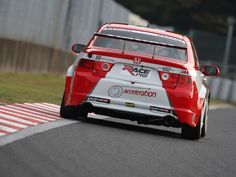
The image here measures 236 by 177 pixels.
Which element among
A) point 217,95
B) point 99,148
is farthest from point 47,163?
point 217,95

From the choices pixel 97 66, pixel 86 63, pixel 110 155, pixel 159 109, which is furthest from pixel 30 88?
pixel 110 155

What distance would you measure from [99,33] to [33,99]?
4643 millimetres

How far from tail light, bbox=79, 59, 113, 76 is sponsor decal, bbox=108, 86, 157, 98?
10.4 inches

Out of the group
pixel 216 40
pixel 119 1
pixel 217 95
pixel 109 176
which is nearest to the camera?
pixel 109 176

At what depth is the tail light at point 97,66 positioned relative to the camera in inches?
527

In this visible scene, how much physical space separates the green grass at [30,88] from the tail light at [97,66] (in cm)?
277

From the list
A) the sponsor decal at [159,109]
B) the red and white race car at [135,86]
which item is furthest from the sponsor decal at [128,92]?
the sponsor decal at [159,109]

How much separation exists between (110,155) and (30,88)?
12.8 meters

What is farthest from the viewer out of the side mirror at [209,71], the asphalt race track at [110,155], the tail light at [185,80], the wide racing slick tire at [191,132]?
the side mirror at [209,71]

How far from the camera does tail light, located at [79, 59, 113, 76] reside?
43.9 ft

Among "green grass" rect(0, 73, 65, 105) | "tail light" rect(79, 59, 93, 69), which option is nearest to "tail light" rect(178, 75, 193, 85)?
"tail light" rect(79, 59, 93, 69)

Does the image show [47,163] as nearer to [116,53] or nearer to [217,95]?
[116,53]

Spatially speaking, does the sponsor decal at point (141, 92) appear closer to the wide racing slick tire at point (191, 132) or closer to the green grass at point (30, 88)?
the wide racing slick tire at point (191, 132)

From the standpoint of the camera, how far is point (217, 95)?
45469 mm
